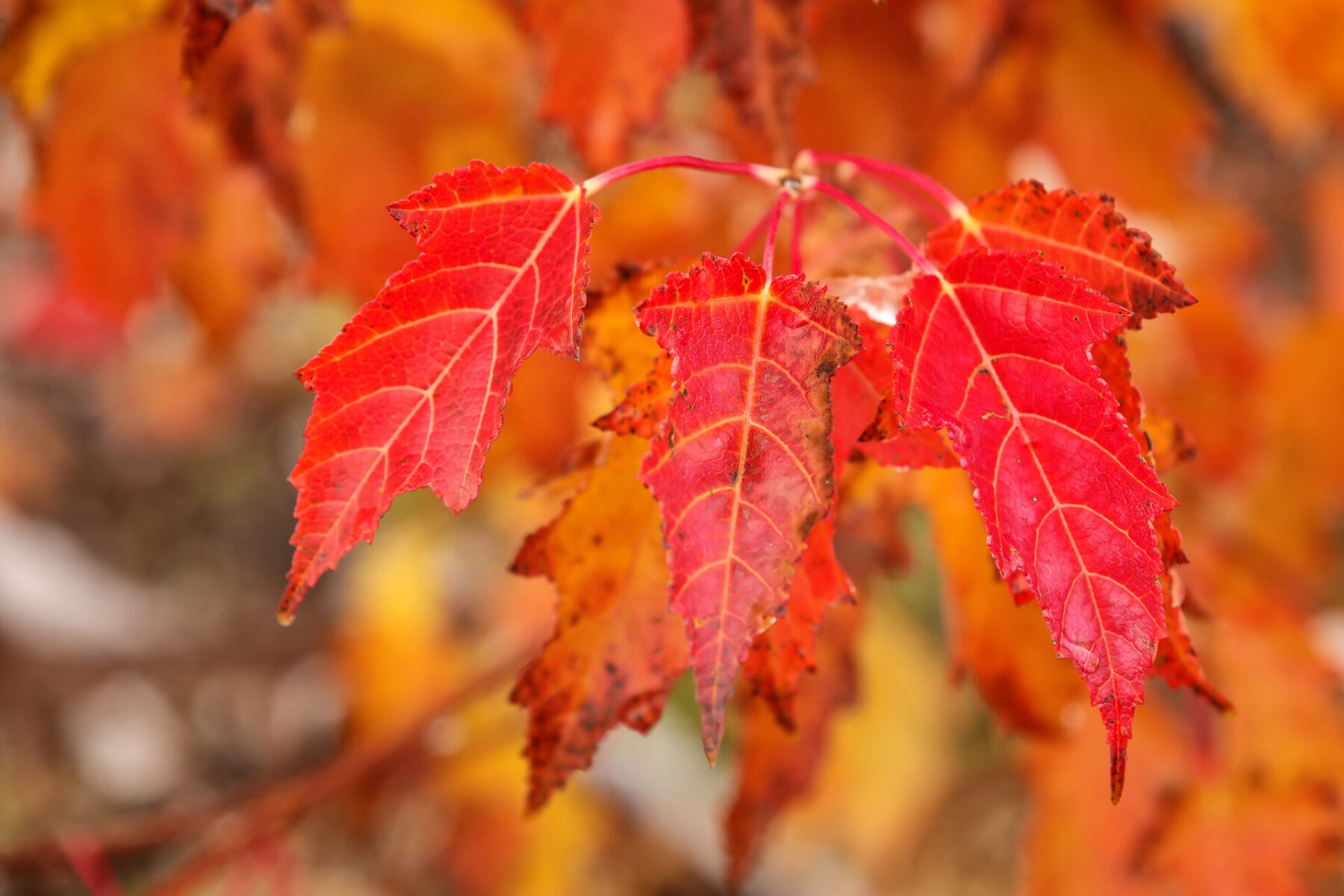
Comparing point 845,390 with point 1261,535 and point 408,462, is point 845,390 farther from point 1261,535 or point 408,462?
point 1261,535

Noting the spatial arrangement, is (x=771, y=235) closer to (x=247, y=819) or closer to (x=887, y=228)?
(x=887, y=228)

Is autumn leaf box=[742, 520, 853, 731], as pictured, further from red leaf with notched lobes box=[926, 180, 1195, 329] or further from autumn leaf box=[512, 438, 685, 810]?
red leaf with notched lobes box=[926, 180, 1195, 329]

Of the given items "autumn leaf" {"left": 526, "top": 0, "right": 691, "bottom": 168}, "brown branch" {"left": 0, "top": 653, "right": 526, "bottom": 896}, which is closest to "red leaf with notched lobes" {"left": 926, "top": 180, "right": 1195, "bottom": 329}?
"autumn leaf" {"left": 526, "top": 0, "right": 691, "bottom": 168}

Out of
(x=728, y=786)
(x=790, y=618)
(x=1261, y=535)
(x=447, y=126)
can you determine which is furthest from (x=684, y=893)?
(x=790, y=618)

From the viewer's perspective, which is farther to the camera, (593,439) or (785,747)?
(785,747)

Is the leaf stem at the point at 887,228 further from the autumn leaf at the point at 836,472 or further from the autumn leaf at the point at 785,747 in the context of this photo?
the autumn leaf at the point at 785,747

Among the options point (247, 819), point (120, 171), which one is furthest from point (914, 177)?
point (247, 819)

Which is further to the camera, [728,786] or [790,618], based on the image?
[728,786]

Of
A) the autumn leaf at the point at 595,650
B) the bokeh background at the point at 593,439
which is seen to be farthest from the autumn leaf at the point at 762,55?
the autumn leaf at the point at 595,650
